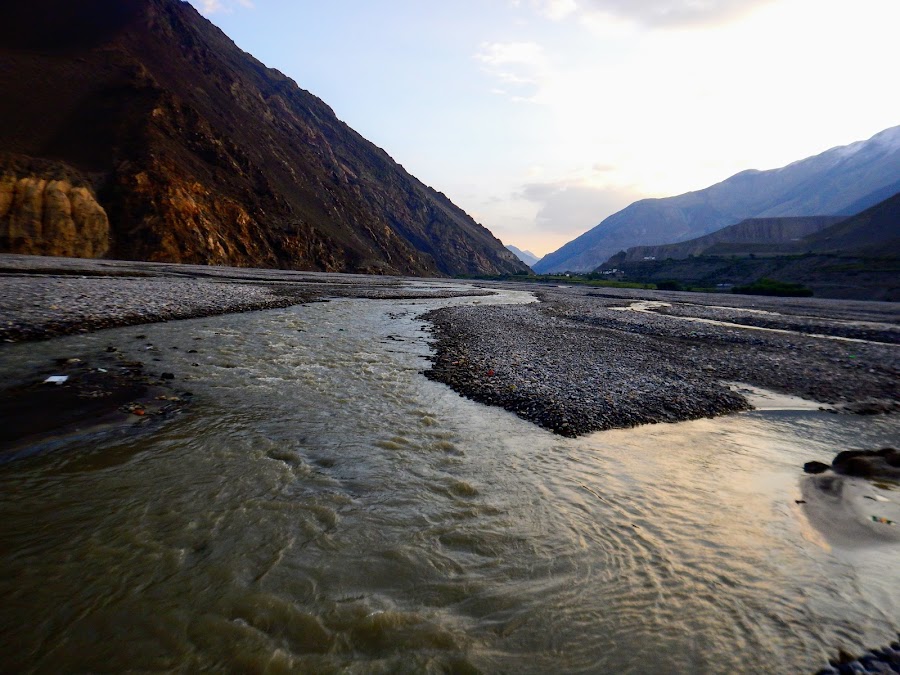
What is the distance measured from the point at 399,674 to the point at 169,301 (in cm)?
2495

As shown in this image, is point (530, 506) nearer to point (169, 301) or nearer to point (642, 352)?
point (642, 352)

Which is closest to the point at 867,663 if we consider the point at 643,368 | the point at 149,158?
the point at 643,368

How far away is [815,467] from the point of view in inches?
317

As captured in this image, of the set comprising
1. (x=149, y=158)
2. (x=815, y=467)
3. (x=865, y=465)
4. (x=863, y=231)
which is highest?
(x=863, y=231)

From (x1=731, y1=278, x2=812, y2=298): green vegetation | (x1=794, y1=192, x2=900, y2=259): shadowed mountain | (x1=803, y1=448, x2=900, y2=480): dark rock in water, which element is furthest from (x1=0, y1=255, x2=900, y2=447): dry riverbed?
(x1=794, y1=192, x2=900, y2=259): shadowed mountain

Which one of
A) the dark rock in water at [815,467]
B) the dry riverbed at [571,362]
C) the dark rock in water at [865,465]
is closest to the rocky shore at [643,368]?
the dry riverbed at [571,362]

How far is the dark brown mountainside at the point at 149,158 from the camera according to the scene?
55312 mm

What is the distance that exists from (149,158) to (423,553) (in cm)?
8341

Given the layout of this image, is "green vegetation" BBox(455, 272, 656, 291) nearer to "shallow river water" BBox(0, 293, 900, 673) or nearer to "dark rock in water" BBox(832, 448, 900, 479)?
"dark rock in water" BBox(832, 448, 900, 479)

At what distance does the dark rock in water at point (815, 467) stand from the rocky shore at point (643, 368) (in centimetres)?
280

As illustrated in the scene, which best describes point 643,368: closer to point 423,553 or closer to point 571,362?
point 571,362

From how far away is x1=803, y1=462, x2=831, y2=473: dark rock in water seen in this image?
799 centimetres

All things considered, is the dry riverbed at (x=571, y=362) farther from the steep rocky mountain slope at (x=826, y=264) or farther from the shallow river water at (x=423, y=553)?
the steep rocky mountain slope at (x=826, y=264)

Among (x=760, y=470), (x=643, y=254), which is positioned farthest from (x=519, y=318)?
(x=643, y=254)
